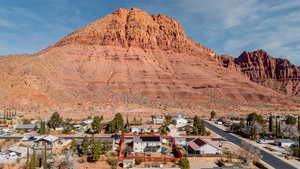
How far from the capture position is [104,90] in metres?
105

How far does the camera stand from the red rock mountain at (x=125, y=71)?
89.2 meters

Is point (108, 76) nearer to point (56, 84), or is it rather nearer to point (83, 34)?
point (56, 84)

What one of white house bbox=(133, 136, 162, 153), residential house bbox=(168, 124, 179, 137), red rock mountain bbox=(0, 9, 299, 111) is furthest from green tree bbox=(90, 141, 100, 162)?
red rock mountain bbox=(0, 9, 299, 111)

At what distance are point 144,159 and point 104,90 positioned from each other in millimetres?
79335

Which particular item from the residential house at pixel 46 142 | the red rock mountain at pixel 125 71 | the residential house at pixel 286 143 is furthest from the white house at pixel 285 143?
the red rock mountain at pixel 125 71

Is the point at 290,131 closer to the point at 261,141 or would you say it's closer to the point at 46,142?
the point at 261,141

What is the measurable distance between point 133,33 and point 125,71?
3877 cm

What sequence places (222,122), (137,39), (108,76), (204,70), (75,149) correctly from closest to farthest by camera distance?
(75,149)
(222,122)
(108,76)
(204,70)
(137,39)

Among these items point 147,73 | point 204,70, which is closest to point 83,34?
point 147,73

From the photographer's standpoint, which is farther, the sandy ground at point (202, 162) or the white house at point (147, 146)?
the white house at point (147, 146)

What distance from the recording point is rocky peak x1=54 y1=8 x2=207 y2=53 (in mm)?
142625

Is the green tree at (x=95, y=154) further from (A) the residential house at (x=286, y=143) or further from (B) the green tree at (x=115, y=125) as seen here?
(A) the residential house at (x=286, y=143)

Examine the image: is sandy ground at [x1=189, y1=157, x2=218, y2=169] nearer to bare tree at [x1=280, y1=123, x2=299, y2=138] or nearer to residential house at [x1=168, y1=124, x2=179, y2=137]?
residential house at [x1=168, y1=124, x2=179, y2=137]

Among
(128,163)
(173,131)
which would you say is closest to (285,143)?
(173,131)
